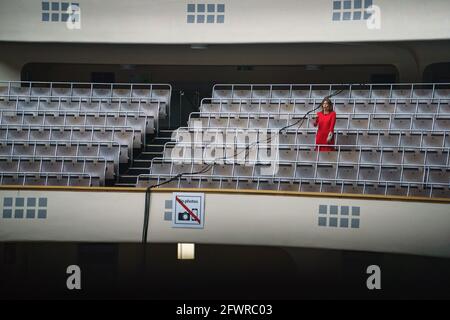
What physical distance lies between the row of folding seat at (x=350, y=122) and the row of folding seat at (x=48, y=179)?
1.58 metres

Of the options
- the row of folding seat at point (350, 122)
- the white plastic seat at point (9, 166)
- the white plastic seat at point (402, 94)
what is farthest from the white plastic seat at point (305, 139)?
the white plastic seat at point (9, 166)

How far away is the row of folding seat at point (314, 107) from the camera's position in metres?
10.1

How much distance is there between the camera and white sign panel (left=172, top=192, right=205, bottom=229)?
905 cm

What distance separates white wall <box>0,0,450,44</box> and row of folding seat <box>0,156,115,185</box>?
2.46 metres

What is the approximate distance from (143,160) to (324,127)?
7.99 ft

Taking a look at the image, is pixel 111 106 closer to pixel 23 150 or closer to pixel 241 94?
pixel 23 150

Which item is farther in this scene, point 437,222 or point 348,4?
point 348,4

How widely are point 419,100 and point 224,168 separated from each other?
2.70 metres

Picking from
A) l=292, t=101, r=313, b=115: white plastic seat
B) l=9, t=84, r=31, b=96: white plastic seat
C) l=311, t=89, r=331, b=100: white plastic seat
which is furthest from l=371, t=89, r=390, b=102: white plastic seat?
l=9, t=84, r=31, b=96: white plastic seat

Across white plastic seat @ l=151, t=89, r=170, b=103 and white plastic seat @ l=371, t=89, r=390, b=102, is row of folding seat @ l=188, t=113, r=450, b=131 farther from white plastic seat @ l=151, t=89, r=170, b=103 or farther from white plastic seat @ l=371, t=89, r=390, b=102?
white plastic seat @ l=151, t=89, r=170, b=103
